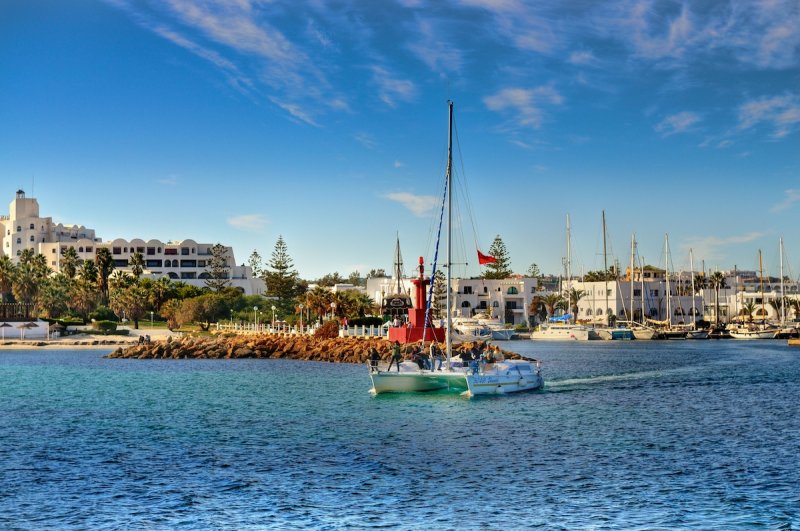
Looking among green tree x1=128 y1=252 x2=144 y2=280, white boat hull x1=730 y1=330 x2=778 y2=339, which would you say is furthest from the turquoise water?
green tree x1=128 y1=252 x2=144 y2=280

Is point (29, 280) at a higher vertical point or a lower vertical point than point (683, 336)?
higher

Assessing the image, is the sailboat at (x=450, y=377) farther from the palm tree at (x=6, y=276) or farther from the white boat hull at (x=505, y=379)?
the palm tree at (x=6, y=276)

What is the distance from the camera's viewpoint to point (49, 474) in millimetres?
27766

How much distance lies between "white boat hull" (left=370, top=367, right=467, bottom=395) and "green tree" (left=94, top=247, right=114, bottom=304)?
10624cm

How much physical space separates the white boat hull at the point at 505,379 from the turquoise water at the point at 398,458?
0.96 m

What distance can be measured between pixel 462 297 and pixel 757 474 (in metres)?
147

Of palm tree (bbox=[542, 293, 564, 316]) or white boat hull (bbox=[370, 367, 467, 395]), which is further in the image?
palm tree (bbox=[542, 293, 564, 316])

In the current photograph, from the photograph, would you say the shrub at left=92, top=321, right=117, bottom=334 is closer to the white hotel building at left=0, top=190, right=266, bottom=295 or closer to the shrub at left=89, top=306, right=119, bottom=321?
the shrub at left=89, top=306, right=119, bottom=321

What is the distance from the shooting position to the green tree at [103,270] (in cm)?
14438

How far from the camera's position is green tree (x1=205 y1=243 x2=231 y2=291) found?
17125 centimetres

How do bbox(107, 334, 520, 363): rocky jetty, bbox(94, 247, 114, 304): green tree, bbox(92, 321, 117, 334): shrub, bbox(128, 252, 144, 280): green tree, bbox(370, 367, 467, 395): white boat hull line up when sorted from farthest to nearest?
1. bbox(128, 252, 144, 280): green tree
2. bbox(94, 247, 114, 304): green tree
3. bbox(92, 321, 117, 334): shrub
4. bbox(107, 334, 520, 363): rocky jetty
5. bbox(370, 367, 467, 395): white boat hull

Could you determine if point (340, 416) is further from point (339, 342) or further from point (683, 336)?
point (683, 336)

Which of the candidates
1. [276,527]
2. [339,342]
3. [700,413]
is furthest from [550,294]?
[276,527]

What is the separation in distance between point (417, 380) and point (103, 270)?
110 m
